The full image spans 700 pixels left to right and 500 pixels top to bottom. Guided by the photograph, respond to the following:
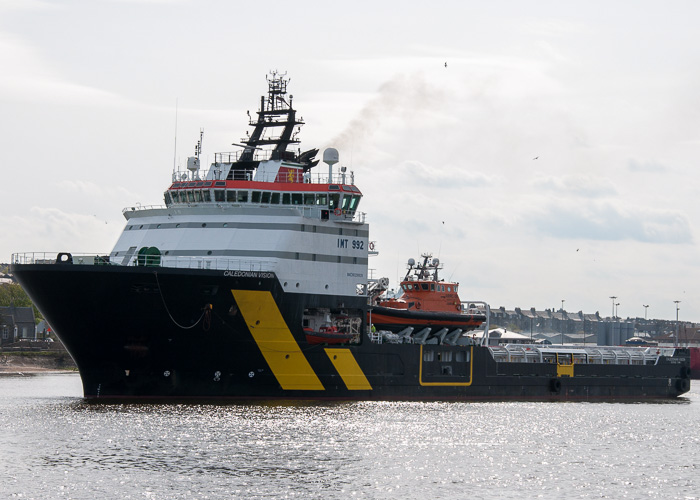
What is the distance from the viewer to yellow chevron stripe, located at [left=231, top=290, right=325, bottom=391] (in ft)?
136

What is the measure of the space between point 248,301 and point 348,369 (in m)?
5.85

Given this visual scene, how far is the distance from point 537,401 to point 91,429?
26.9 m

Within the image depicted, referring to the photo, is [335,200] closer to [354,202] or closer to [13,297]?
[354,202]

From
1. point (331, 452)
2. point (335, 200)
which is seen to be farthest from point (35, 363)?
point (331, 452)

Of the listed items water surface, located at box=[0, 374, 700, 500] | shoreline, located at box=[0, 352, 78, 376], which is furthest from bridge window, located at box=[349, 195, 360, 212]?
shoreline, located at box=[0, 352, 78, 376]

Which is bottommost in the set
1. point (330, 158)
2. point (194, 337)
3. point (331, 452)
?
point (331, 452)

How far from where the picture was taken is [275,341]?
42.3 metres

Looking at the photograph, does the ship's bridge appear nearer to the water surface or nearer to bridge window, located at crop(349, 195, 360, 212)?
bridge window, located at crop(349, 195, 360, 212)

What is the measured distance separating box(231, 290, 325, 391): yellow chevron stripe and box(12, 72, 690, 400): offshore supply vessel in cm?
5

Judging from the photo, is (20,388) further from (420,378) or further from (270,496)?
(270,496)

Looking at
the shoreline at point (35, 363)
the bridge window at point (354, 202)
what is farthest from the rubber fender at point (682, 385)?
the shoreline at point (35, 363)

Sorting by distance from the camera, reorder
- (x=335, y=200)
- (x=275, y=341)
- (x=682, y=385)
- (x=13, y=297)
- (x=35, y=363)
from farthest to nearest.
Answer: (x=13, y=297), (x=35, y=363), (x=682, y=385), (x=335, y=200), (x=275, y=341)

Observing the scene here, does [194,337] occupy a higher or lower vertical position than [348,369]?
higher

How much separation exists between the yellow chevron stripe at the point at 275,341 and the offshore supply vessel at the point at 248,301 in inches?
1.9
